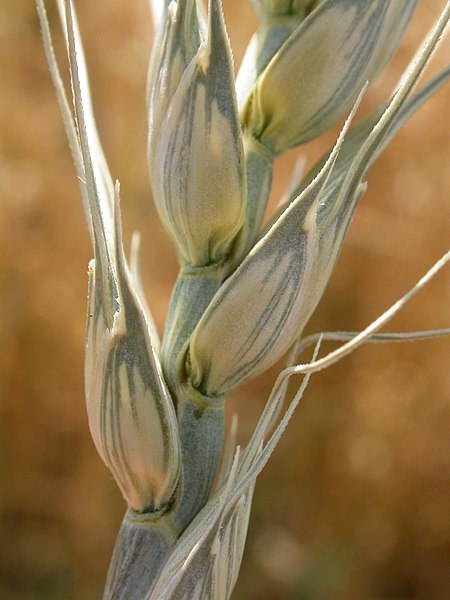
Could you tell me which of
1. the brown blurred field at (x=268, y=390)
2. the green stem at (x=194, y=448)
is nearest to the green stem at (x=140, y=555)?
the green stem at (x=194, y=448)

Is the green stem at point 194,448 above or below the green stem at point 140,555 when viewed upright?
above

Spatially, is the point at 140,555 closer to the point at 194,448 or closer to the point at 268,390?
the point at 194,448

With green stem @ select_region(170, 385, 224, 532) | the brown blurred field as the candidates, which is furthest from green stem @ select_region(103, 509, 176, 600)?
the brown blurred field

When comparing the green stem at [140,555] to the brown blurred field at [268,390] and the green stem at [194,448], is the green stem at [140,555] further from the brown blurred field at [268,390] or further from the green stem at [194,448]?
the brown blurred field at [268,390]

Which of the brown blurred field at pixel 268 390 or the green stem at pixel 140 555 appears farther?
the brown blurred field at pixel 268 390

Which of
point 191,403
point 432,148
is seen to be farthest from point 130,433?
point 432,148

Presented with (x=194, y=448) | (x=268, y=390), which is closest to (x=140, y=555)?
(x=194, y=448)

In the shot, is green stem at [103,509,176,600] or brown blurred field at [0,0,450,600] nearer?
green stem at [103,509,176,600]

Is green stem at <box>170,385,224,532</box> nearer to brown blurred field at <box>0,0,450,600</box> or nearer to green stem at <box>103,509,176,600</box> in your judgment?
green stem at <box>103,509,176,600</box>

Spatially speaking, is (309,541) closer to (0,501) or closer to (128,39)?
(0,501)
